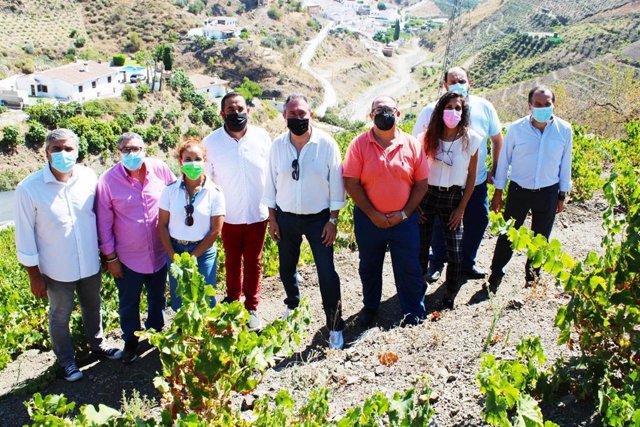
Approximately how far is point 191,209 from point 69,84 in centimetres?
4812

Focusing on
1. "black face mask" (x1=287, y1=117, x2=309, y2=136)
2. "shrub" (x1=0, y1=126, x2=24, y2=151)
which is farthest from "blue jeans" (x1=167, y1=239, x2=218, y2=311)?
"shrub" (x1=0, y1=126, x2=24, y2=151)

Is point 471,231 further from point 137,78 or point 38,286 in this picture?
point 137,78

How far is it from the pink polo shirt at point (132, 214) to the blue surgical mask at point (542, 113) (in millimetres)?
3156

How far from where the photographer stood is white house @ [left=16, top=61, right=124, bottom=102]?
46.8 m

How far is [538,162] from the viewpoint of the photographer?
4.88m

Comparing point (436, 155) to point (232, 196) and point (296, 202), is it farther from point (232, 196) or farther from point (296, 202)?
point (232, 196)

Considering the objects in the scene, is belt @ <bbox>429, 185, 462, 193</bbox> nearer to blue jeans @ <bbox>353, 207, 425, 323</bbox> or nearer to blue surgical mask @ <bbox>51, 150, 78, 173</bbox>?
blue jeans @ <bbox>353, 207, 425, 323</bbox>

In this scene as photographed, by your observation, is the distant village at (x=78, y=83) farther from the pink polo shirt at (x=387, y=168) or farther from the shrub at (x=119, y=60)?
the pink polo shirt at (x=387, y=168)

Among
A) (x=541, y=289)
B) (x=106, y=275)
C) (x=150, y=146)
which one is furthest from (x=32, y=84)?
(x=541, y=289)

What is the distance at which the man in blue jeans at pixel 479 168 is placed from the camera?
506 cm

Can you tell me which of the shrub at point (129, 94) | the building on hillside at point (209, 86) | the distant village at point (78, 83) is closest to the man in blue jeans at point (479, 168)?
Answer: the shrub at point (129, 94)

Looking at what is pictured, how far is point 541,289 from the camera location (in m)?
4.64

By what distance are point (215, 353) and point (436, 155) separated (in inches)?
110

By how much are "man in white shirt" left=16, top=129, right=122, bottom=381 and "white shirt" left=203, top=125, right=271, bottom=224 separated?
983mm
